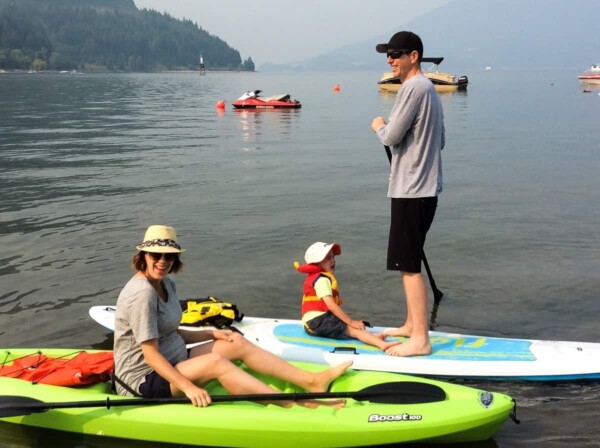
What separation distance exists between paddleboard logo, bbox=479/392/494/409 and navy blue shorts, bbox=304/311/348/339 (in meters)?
1.94

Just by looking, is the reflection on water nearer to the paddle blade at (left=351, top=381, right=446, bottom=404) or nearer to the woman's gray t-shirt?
the woman's gray t-shirt

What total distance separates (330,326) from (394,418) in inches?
73.5

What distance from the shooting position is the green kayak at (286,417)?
18.1ft

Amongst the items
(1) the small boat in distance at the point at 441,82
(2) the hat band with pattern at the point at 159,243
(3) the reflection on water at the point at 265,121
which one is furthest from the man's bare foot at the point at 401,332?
(1) the small boat in distance at the point at 441,82

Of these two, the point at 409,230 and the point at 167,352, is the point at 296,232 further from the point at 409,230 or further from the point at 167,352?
the point at 167,352

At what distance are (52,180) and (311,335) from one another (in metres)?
12.0

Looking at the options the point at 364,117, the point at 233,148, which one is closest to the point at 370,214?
the point at 233,148

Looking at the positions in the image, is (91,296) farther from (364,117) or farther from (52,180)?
(364,117)

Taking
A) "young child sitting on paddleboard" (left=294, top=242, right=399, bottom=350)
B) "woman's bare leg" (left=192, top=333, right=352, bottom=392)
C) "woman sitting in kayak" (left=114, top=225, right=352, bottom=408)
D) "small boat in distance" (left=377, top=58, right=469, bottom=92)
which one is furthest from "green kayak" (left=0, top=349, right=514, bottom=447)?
"small boat in distance" (left=377, top=58, right=469, bottom=92)

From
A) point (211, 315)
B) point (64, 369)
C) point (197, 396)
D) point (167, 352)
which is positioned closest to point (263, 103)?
point (211, 315)

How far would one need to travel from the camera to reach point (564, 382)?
6.91 meters

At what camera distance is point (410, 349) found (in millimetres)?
6914

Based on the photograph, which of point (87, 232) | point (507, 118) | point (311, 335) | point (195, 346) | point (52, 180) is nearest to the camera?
point (195, 346)

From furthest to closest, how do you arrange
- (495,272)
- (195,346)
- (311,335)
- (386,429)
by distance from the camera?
(495,272)
(311,335)
(195,346)
(386,429)
